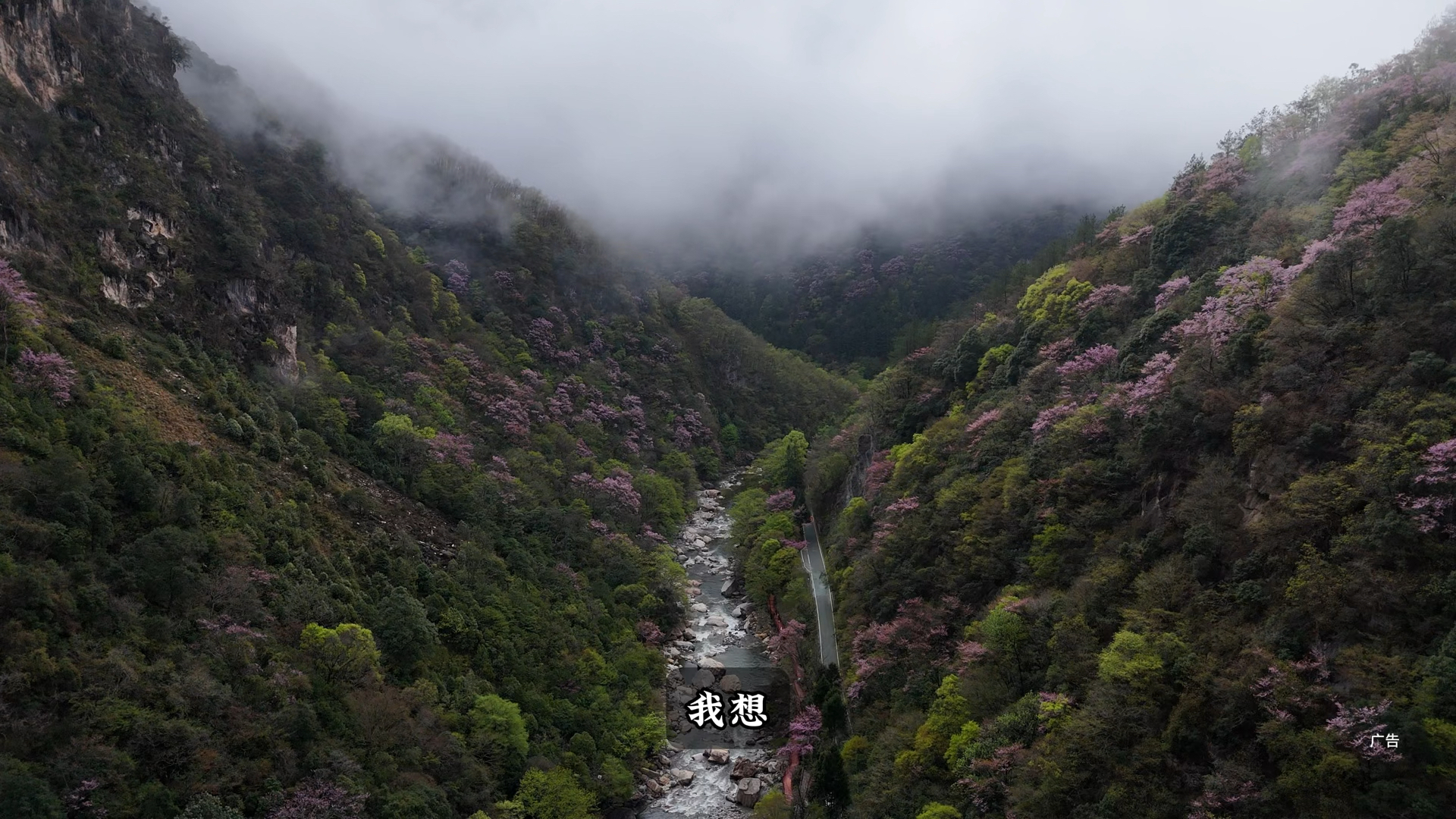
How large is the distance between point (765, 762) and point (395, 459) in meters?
29.1

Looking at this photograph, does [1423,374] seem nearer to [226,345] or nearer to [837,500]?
[837,500]

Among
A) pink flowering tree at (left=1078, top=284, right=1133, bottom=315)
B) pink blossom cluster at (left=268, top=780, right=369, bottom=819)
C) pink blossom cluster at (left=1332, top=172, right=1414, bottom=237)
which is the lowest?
pink blossom cluster at (left=268, top=780, right=369, bottom=819)

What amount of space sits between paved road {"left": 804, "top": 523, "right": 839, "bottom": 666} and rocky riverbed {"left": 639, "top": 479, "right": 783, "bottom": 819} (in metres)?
5.45

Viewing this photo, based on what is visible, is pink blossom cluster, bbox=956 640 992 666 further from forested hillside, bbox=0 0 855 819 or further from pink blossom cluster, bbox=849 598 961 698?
forested hillside, bbox=0 0 855 819

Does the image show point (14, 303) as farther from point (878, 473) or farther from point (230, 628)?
point (878, 473)

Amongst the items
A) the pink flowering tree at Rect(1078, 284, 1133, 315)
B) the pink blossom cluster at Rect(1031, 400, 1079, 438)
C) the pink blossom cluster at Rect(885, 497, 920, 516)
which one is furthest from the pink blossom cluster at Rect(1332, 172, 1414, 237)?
the pink blossom cluster at Rect(885, 497, 920, 516)

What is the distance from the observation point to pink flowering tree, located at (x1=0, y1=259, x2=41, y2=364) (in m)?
32.8

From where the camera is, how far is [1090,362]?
140 ft

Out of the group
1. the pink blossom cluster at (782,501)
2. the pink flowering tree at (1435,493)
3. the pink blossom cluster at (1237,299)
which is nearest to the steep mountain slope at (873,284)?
the pink blossom cluster at (782,501)

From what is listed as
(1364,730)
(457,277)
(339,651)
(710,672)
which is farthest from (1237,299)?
(457,277)

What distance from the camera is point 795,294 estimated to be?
5896 inches

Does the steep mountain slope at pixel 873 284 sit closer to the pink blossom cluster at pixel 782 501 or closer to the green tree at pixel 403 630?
the pink blossom cluster at pixel 782 501

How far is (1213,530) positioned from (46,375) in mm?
42510

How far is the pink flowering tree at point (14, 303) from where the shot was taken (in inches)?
1291
